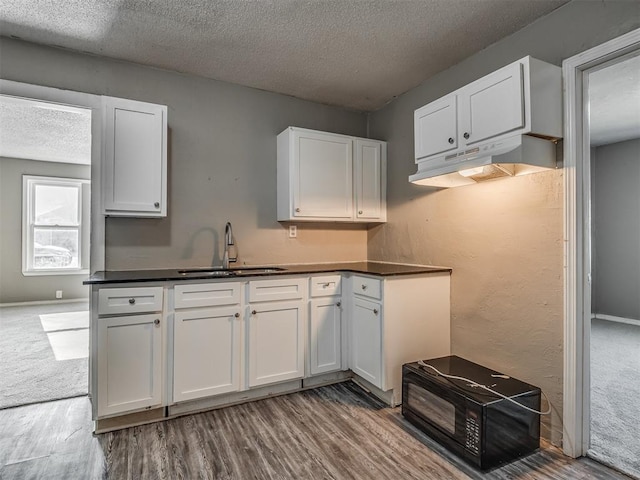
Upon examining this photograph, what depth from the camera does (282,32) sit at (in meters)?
Answer: 2.37

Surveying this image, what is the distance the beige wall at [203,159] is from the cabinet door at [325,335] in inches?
27.4

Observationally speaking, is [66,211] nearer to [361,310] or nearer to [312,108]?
[312,108]

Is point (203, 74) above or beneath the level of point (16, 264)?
above

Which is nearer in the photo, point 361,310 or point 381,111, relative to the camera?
point 361,310

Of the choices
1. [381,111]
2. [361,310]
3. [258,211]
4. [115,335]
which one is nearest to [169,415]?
[115,335]

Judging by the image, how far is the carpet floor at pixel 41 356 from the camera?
8.93ft

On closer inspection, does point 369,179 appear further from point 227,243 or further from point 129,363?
point 129,363

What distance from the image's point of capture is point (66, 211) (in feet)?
20.7

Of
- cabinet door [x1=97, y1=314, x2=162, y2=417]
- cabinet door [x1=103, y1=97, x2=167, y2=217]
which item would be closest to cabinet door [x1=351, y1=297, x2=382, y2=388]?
cabinet door [x1=97, y1=314, x2=162, y2=417]

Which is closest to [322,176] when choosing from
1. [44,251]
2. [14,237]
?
[44,251]

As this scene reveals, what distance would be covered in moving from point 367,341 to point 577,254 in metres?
1.42

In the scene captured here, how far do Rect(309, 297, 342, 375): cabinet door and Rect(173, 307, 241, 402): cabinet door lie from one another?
1.89ft

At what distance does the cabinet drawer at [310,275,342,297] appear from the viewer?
279cm

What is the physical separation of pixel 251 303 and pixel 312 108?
197 centimetres
